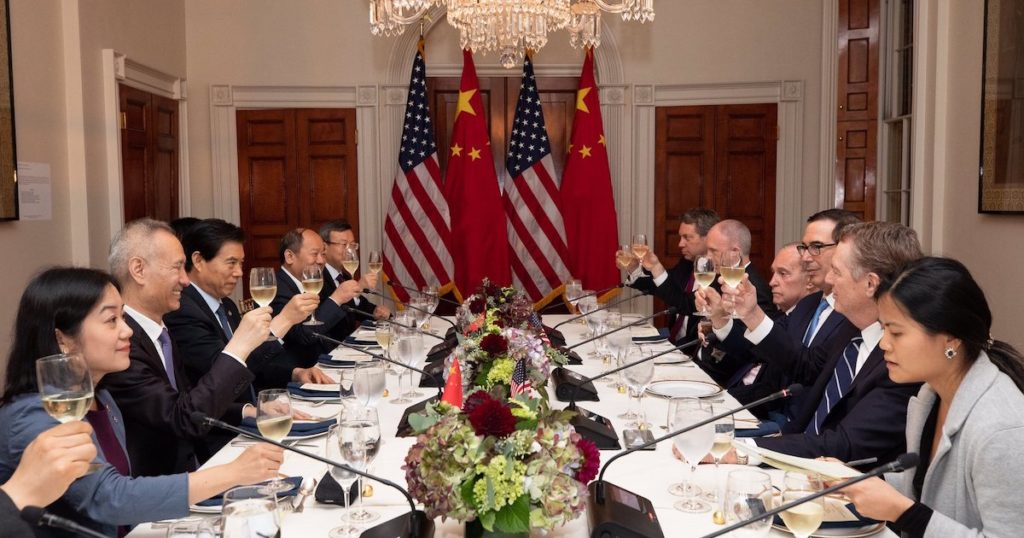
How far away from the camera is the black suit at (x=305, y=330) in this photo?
4.02m

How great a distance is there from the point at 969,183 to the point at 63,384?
168 inches

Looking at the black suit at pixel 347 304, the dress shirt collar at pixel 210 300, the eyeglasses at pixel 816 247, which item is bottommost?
the black suit at pixel 347 304

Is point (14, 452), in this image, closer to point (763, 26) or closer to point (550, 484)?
point (550, 484)

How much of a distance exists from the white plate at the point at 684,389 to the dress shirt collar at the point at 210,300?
1725mm

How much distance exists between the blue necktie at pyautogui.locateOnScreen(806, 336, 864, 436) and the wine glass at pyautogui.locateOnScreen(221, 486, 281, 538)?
5.86 ft

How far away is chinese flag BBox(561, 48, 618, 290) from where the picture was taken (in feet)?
21.9

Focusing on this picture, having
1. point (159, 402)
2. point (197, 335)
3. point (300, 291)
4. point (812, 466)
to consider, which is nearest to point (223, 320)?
point (197, 335)

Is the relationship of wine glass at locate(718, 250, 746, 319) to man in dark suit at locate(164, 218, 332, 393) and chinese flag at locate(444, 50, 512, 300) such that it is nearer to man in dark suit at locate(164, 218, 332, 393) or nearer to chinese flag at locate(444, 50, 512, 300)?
man in dark suit at locate(164, 218, 332, 393)

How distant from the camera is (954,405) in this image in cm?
178

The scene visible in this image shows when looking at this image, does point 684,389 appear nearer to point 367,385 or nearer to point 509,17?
point 367,385

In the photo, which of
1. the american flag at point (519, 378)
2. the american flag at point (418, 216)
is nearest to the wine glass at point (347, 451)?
the american flag at point (519, 378)

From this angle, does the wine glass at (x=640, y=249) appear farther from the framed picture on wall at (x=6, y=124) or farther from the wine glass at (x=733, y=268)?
the framed picture on wall at (x=6, y=124)

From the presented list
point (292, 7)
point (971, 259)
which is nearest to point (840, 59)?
point (971, 259)

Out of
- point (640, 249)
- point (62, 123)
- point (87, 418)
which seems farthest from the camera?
point (62, 123)
